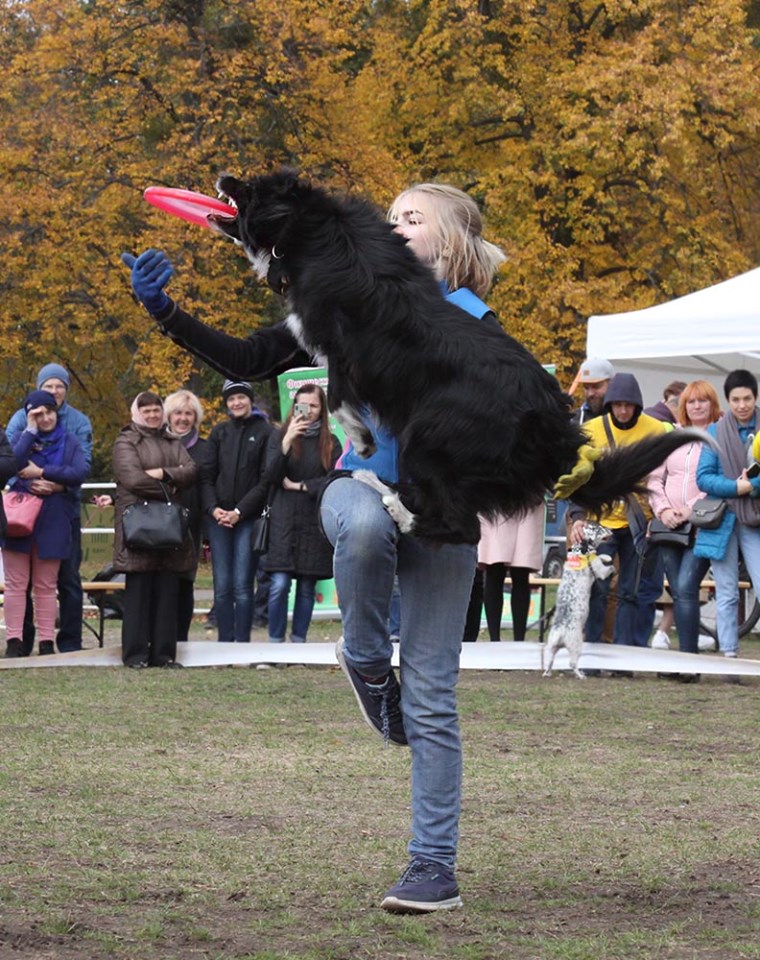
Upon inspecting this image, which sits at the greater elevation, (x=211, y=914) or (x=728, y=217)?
(x=728, y=217)

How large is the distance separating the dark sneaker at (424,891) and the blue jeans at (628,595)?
7335 millimetres

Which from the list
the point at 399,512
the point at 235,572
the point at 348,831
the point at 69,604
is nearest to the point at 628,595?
the point at 235,572

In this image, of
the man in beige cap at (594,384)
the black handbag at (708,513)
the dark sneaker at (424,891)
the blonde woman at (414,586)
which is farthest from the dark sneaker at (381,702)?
the man in beige cap at (594,384)

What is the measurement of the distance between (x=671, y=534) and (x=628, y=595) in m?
0.59

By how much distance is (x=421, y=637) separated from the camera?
4.36 metres

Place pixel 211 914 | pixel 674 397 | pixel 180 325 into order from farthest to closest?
pixel 674 397, pixel 180 325, pixel 211 914

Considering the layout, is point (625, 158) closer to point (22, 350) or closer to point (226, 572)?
point (22, 350)

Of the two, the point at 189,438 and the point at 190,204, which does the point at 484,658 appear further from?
the point at 190,204

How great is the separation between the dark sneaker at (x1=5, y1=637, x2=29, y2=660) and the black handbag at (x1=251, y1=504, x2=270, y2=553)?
76.5 inches

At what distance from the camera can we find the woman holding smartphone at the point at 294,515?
488 inches

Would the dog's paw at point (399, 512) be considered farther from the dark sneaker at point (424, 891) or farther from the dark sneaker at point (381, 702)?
the dark sneaker at point (424, 891)

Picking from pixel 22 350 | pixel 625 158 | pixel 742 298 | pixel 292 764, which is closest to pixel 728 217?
pixel 625 158

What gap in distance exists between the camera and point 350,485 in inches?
169

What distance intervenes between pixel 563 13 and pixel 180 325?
24083 mm
